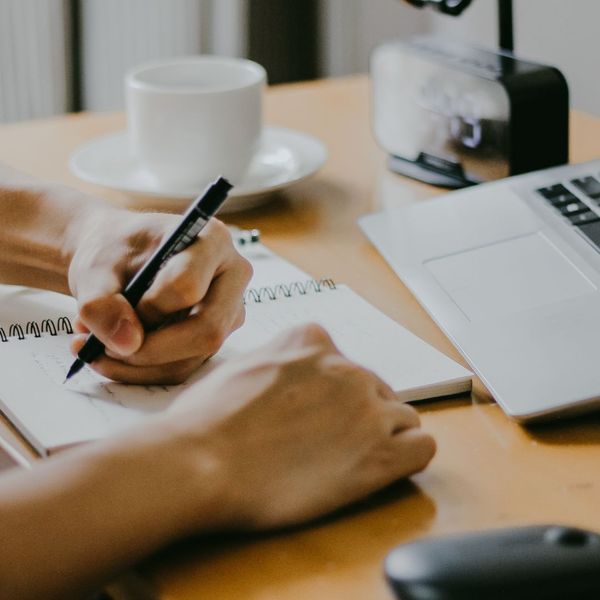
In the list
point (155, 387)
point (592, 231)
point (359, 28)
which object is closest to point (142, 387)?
point (155, 387)

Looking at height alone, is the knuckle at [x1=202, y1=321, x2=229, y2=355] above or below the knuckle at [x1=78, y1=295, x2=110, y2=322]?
below

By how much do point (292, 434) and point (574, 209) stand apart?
406 mm

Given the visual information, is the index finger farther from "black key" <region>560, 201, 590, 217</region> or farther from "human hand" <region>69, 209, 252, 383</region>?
"black key" <region>560, 201, 590, 217</region>

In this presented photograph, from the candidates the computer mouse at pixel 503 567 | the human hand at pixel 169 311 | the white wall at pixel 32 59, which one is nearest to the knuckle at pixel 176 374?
the human hand at pixel 169 311

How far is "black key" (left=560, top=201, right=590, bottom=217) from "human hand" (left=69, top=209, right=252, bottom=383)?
0.29 m

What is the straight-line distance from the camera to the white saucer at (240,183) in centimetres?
103

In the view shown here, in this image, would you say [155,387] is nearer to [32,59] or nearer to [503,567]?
[503,567]

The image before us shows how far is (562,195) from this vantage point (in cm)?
88

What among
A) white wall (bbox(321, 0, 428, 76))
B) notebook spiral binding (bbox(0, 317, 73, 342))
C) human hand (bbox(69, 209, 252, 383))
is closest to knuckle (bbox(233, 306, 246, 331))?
human hand (bbox(69, 209, 252, 383))

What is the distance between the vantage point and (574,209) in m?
0.86

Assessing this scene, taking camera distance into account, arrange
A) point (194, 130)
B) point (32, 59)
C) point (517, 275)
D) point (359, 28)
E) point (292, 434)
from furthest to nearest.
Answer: point (359, 28)
point (32, 59)
point (194, 130)
point (517, 275)
point (292, 434)

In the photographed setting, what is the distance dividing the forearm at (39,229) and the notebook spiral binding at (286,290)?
147 mm

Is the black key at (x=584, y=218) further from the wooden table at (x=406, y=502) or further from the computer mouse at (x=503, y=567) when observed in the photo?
the computer mouse at (x=503, y=567)

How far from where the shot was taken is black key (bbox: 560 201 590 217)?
85cm
